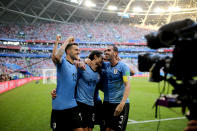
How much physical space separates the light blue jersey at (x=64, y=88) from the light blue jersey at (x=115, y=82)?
0.75m

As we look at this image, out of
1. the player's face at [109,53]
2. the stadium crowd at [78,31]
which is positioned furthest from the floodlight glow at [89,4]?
the player's face at [109,53]

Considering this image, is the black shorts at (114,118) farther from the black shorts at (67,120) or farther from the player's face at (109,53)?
the player's face at (109,53)

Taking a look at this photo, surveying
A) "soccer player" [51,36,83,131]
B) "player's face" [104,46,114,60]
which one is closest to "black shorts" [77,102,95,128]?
"soccer player" [51,36,83,131]

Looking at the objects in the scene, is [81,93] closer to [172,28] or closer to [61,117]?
[61,117]

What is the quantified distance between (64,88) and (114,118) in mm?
1157

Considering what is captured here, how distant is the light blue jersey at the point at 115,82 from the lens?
3832 millimetres

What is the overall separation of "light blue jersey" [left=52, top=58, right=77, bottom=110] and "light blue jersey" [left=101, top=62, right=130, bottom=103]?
2.46 ft

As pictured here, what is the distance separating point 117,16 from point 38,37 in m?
26.1

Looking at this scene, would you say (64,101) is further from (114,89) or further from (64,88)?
(114,89)

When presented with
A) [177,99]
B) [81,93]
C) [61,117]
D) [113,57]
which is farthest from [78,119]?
[177,99]

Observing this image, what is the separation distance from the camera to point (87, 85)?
388cm

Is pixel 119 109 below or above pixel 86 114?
above

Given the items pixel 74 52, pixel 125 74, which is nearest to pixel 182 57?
pixel 125 74

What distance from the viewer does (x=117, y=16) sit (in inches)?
2379
